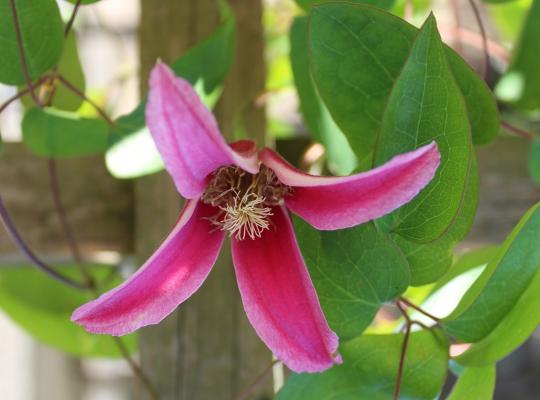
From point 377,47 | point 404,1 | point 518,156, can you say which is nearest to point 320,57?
point 377,47

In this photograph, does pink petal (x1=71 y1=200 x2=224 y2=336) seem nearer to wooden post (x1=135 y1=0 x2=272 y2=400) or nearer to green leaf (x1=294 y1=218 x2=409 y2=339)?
green leaf (x1=294 y1=218 x2=409 y2=339)

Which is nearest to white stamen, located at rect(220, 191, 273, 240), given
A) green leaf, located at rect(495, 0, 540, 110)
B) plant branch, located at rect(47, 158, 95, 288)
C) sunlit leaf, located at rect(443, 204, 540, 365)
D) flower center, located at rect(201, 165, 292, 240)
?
flower center, located at rect(201, 165, 292, 240)

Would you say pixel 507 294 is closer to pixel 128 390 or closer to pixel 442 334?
pixel 442 334

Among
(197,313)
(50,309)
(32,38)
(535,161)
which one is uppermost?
(32,38)

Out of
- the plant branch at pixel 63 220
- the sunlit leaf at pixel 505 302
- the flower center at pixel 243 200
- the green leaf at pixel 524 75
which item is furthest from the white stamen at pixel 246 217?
the green leaf at pixel 524 75

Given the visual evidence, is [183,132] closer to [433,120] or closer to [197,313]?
[433,120]

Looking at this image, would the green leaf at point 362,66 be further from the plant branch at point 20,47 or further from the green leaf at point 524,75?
the green leaf at point 524,75

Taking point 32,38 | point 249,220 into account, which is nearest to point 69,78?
point 32,38
